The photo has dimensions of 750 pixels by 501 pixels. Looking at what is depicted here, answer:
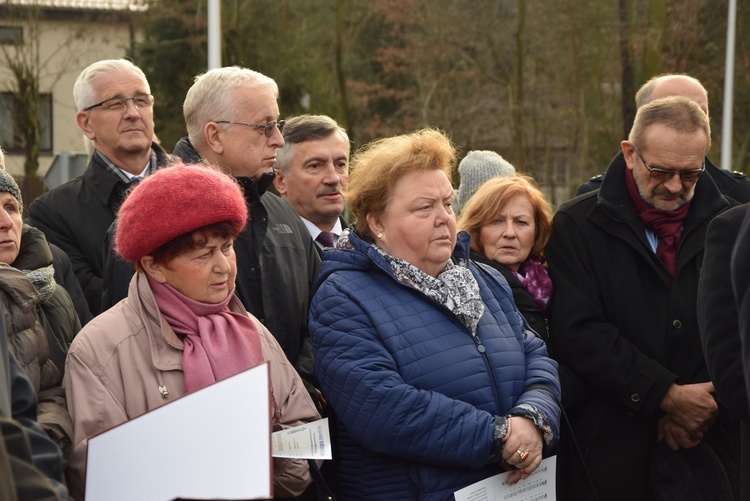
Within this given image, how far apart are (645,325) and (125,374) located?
2.34 meters

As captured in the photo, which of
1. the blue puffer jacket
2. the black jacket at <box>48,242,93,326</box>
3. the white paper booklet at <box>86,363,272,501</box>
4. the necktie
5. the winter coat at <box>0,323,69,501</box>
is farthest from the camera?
the necktie

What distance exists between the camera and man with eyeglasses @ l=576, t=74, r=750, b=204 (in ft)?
17.3

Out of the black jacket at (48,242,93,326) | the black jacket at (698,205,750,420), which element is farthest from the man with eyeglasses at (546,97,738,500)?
the black jacket at (48,242,93,326)

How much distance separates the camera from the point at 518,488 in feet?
12.2

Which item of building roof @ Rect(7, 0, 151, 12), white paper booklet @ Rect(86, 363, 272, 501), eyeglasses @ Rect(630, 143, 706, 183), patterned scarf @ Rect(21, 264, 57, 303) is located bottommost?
white paper booklet @ Rect(86, 363, 272, 501)

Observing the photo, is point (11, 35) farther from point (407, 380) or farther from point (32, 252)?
point (407, 380)

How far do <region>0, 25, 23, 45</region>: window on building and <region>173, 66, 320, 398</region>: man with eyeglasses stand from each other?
18.6m

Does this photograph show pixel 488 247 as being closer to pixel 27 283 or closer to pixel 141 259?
pixel 141 259

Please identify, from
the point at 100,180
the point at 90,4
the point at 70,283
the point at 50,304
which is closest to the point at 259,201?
the point at 70,283

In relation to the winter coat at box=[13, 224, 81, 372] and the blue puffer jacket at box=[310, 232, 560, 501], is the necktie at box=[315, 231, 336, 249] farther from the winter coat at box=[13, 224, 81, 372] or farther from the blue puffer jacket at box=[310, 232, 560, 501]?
the winter coat at box=[13, 224, 81, 372]

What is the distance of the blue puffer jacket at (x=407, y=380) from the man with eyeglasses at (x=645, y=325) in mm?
562

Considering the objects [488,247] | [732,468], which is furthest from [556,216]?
[732,468]

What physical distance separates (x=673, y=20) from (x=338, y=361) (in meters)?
17.4

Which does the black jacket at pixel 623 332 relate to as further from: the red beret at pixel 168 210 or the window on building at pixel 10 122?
the window on building at pixel 10 122
